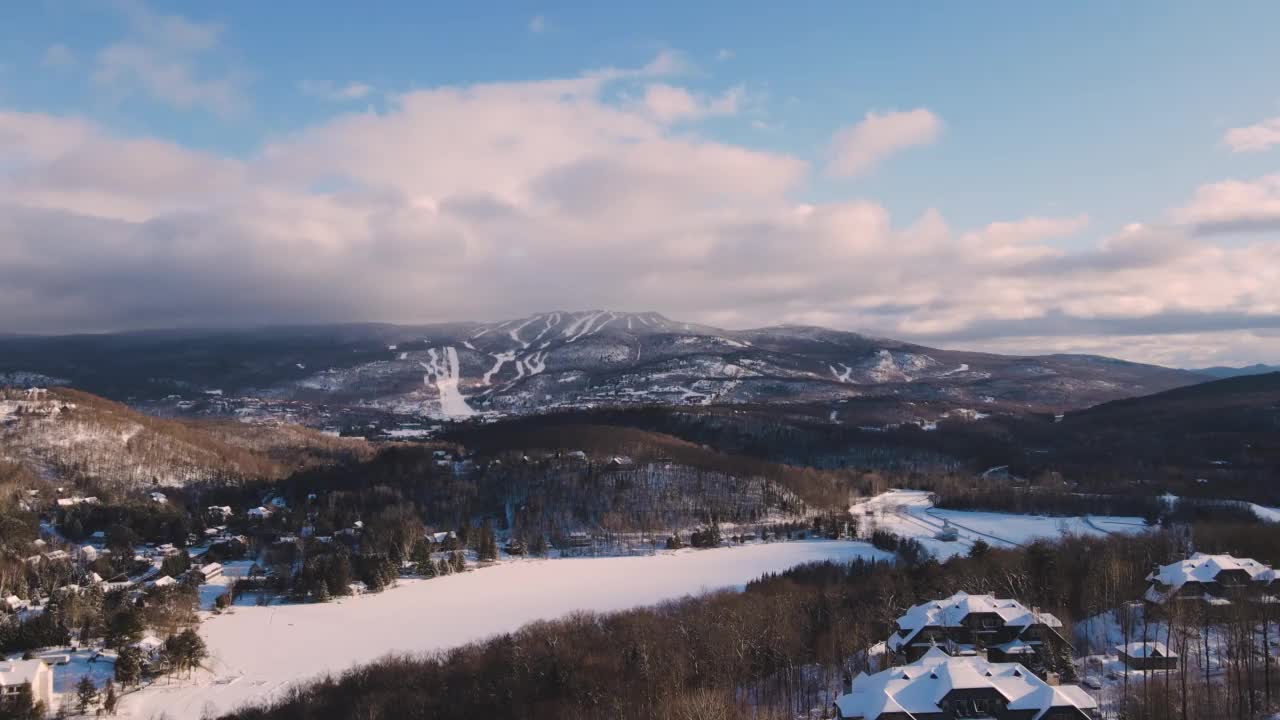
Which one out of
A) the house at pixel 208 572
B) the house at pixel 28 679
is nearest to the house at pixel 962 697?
the house at pixel 28 679

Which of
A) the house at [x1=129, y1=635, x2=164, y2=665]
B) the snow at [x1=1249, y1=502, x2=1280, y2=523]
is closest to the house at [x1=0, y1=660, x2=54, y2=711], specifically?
the house at [x1=129, y1=635, x2=164, y2=665]

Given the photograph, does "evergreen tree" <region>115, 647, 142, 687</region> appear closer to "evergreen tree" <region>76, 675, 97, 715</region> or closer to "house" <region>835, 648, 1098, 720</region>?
"evergreen tree" <region>76, 675, 97, 715</region>

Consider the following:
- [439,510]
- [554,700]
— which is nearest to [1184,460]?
[439,510]

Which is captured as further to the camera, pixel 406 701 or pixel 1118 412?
pixel 1118 412

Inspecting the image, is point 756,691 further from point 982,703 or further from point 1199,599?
point 1199,599

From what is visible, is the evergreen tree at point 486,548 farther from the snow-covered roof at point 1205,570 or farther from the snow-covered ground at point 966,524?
the snow-covered roof at point 1205,570
